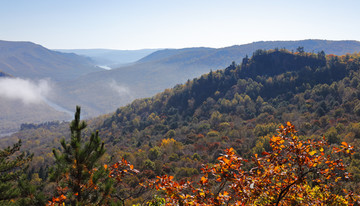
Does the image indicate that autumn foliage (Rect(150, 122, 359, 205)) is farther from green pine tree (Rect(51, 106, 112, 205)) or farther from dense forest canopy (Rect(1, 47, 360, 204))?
dense forest canopy (Rect(1, 47, 360, 204))

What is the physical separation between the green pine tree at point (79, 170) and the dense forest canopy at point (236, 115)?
95.8ft

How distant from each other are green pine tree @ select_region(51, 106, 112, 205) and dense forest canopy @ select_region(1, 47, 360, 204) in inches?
1150

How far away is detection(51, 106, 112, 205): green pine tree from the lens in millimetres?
10359

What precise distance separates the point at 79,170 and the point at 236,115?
12092 centimetres

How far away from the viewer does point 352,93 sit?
324ft

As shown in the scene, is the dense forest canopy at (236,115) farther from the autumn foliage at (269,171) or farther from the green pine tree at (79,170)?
the green pine tree at (79,170)

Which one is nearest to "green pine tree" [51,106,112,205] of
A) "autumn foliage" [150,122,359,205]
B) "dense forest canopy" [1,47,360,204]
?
"autumn foliage" [150,122,359,205]

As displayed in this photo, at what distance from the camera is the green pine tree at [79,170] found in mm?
10359

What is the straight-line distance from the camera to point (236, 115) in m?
127

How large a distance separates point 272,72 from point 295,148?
171 meters

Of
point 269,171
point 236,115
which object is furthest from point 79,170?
point 236,115

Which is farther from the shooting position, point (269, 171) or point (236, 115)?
point (236, 115)

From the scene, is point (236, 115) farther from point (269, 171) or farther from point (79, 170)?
point (269, 171)

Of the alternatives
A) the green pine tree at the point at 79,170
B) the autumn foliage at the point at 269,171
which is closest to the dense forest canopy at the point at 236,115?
the autumn foliage at the point at 269,171
